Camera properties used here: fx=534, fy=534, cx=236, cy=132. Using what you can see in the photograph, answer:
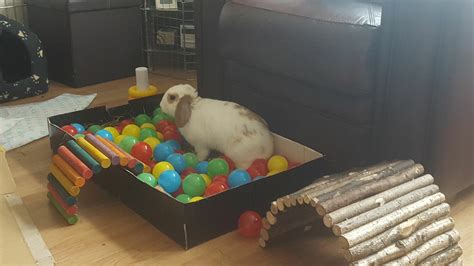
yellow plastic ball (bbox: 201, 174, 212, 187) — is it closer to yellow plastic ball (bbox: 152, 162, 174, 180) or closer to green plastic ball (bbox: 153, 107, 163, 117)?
yellow plastic ball (bbox: 152, 162, 174, 180)

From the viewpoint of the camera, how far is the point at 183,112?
1.77 m

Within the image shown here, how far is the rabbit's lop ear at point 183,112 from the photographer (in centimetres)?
176

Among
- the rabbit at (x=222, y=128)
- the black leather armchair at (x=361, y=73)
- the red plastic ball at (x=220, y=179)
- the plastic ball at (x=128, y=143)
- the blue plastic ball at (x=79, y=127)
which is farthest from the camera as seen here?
the blue plastic ball at (x=79, y=127)

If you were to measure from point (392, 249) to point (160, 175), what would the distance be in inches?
27.4

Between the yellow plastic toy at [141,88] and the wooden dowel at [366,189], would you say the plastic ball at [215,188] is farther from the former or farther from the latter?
the yellow plastic toy at [141,88]

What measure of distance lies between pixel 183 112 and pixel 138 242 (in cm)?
52

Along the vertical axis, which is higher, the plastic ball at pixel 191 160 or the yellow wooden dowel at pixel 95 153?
the yellow wooden dowel at pixel 95 153

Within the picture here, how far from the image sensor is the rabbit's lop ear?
176 centimetres

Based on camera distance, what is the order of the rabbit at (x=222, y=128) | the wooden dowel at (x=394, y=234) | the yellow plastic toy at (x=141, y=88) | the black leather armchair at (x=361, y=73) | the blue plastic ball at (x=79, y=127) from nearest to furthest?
the wooden dowel at (x=394, y=234), the black leather armchair at (x=361, y=73), the rabbit at (x=222, y=128), the blue plastic ball at (x=79, y=127), the yellow plastic toy at (x=141, y=88)

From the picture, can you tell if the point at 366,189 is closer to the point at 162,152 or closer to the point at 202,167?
the point at 202,167

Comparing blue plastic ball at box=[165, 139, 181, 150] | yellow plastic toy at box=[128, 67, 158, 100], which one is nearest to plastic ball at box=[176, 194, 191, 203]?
blue plastic ball at box=[165, 139, 181, 150]

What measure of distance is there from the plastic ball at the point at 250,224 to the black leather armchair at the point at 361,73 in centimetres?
32

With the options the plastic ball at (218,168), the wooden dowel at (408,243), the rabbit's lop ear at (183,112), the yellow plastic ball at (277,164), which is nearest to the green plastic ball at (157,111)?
the rabbit's lop ear at (183,112)

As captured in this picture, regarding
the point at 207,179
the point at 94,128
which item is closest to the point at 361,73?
the point at 207,179
